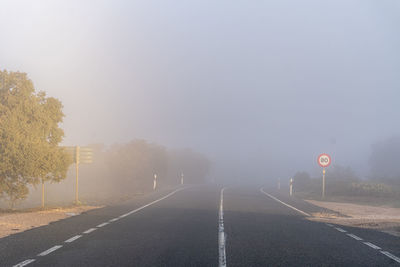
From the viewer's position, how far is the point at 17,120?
17672mm

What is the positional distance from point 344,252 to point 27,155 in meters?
13.6

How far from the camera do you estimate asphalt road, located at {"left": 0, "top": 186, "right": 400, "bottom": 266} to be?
755cm

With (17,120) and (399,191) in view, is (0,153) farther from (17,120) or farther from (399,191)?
(399,191)

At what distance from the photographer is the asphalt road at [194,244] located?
24.8ft

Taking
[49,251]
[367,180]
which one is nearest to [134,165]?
[367,180]

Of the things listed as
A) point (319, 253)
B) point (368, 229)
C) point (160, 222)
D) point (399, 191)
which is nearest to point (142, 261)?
point (319, 253)

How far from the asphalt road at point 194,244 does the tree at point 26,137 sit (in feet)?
15.9

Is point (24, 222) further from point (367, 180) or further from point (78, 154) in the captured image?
point (367, 180)

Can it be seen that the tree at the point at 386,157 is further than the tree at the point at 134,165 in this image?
Yes

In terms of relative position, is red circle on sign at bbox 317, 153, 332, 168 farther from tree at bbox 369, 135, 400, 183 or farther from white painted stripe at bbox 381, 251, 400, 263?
tree at bbox 369, 135, 400, 183

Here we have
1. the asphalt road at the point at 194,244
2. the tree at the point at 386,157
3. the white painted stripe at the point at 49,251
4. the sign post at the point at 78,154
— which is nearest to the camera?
the asphalt road at the point at 194,244

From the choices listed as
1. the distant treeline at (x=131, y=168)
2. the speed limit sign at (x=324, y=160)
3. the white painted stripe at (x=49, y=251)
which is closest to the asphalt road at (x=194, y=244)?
the white painted stripe at (x=49, y=251)

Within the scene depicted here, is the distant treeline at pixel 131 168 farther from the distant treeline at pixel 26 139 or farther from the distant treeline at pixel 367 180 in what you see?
the distant treeline at pixel 26 139

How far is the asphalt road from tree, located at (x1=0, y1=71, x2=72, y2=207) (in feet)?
15.9
